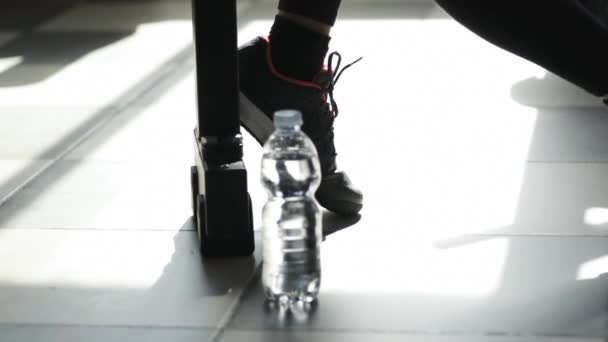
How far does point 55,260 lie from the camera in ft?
5.80

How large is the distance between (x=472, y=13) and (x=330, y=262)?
45cm

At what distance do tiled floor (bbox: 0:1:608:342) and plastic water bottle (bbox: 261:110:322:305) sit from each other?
5 cm

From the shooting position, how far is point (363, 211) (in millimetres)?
1983

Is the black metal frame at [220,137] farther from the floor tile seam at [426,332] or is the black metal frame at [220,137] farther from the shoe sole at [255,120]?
the floor tile seam at [426,332]

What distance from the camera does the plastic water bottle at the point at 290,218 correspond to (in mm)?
1565

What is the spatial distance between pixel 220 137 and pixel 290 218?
0.66 feet

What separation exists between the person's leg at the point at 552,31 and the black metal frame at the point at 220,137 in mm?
345

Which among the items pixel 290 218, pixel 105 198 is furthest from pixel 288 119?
pixel 105 198

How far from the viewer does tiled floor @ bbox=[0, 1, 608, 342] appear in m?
1.52

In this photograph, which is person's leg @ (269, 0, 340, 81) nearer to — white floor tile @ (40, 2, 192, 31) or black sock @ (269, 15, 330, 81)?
black sock @ (269, 15, 330, 81)

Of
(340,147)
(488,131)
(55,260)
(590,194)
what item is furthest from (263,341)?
(488,131)

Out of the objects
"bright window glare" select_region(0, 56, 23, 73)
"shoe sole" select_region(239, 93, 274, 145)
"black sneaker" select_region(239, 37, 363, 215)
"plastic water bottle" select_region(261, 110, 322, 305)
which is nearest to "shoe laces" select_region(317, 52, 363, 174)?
"black sneaker" select_region(239, 37, 363, 215)

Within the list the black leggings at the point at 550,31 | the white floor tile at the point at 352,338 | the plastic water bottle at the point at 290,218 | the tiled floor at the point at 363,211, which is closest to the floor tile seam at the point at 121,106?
the tiled floor at the point at 363,211

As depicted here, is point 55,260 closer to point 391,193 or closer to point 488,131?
point 391,193
